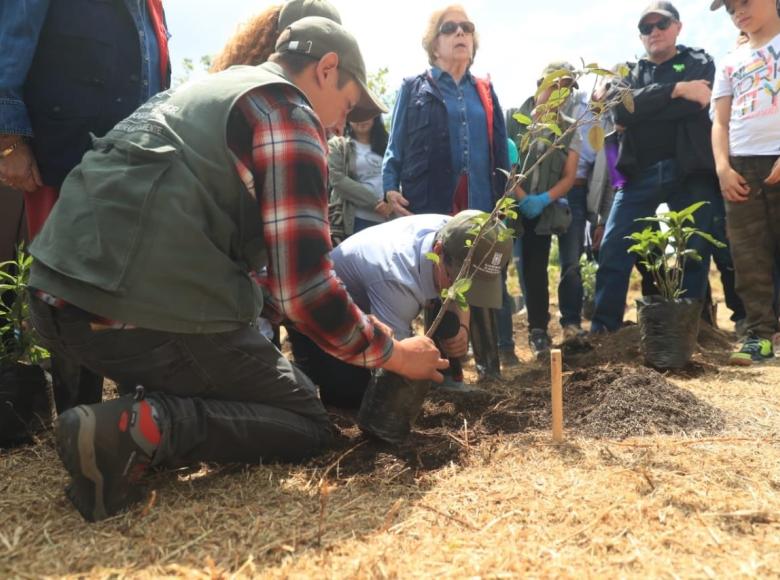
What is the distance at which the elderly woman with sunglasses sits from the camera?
3893 mm

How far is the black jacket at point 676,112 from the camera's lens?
4.16 meters

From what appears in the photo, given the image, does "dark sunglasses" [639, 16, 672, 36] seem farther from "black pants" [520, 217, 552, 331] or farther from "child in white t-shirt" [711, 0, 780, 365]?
"black pants" [520, 217, 552, 331]

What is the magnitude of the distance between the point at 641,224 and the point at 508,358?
133cm

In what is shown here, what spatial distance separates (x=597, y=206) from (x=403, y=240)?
9.42 feet

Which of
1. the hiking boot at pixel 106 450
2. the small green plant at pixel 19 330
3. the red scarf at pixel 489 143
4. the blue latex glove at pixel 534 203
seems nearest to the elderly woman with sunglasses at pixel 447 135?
the red scarf at pixel 489 143

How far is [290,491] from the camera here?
1910 mm

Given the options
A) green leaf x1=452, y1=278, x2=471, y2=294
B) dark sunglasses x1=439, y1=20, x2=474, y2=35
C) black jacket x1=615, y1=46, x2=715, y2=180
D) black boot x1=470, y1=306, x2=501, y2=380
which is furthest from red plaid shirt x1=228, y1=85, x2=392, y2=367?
black jacket x1=615, y1=46, x2=715, y2=180

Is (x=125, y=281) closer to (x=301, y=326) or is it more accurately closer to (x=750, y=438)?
(x=301, y=326)

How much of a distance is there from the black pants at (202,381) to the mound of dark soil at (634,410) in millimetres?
1079

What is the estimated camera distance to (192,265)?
71.4 inches

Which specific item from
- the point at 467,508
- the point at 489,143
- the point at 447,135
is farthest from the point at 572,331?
the point at 467,508

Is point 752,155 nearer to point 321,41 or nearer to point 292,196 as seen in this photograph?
point 321,41

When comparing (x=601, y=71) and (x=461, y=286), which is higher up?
(x=601, y=71)

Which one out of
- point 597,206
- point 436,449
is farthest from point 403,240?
point 597,206
